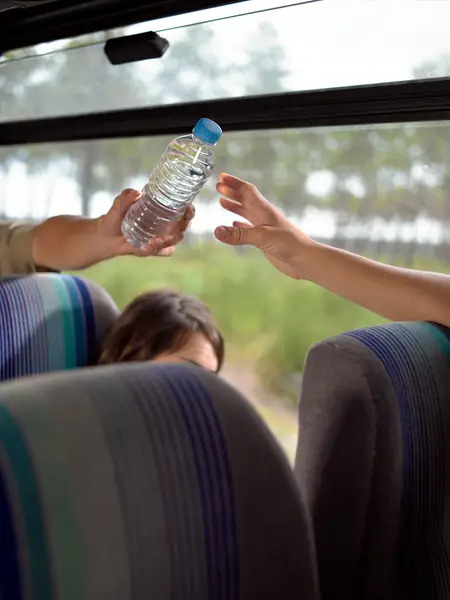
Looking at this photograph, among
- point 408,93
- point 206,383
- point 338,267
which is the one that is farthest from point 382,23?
point 206,383

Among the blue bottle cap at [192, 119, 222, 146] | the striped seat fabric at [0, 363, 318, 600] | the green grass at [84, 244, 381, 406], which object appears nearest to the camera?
the striped seat fabric at [0, 363, 318, 600]

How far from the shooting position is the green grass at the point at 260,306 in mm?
1892

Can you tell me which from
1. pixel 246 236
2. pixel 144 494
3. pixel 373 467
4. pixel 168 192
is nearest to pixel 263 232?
pixel 246 236

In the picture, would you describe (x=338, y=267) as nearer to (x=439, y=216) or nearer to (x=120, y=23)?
(x=439, y=216)

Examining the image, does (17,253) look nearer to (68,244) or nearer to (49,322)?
(68,244)

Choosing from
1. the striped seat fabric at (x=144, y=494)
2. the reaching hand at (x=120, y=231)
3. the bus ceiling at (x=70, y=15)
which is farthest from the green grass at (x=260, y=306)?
the striped seat fabric at (x=144, y=494)

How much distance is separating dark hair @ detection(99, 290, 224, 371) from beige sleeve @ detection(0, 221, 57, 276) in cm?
36

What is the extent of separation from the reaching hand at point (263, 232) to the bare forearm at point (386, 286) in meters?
0.06

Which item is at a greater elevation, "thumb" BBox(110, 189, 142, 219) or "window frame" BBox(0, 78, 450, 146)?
"window frame" BBox(0, 78, 450, 146)

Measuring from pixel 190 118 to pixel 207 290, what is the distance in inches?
20.0

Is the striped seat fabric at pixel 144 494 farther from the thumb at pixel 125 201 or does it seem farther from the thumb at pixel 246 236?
the thumb at pixel 125 201

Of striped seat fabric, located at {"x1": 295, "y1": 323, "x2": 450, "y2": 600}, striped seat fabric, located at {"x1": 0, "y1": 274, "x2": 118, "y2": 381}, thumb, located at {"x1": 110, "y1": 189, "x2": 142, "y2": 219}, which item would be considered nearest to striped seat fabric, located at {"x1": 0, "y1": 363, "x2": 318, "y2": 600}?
striped seat fabric, located at {"x1": 295, "y1": 323, "x2": 450, "y2": 600}

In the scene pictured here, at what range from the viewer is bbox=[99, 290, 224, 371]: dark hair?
1.50 meters

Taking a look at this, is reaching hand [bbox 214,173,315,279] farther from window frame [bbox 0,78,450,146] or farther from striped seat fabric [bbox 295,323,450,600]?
striped seat fabric [bbox 295,323,450,600]
